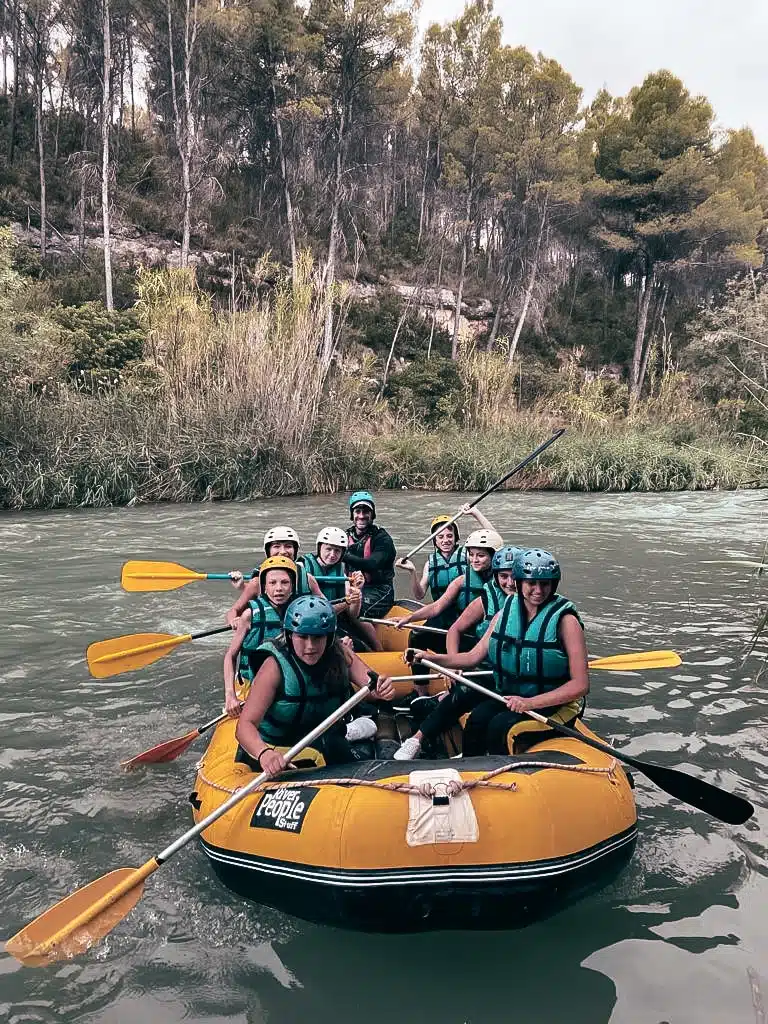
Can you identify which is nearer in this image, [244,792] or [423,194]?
[244,792]

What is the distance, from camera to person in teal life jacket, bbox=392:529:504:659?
4688 mm

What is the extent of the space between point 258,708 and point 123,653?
5.31 feet

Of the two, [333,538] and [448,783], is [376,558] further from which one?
[448,783]

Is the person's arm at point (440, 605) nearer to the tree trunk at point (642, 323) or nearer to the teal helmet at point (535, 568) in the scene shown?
the teal helmet at point (535, 568)

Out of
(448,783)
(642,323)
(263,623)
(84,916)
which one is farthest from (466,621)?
(642,323)

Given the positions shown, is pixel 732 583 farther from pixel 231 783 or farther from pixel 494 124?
pixel 494 124

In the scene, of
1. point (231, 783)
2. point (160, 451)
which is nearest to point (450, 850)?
point (231, 783)

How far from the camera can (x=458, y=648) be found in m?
4.44

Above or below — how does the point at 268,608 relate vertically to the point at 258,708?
above

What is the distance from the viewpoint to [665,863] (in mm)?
2996

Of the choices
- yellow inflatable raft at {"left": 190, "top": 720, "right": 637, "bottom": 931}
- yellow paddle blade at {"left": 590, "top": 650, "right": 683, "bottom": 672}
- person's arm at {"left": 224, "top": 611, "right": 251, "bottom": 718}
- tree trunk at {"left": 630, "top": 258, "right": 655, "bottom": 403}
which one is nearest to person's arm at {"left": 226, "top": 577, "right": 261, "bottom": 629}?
person's arm at {"left": 224, "top": 611, "right": 251, "bottom": 718}

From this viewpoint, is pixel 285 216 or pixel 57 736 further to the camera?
pixel 285 216

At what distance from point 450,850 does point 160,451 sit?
10510 millimetres

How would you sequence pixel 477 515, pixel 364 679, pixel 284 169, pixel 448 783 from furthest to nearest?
pixel 284 169 < pixel 477 515 < pixel 364 679 < pixel 448 783
